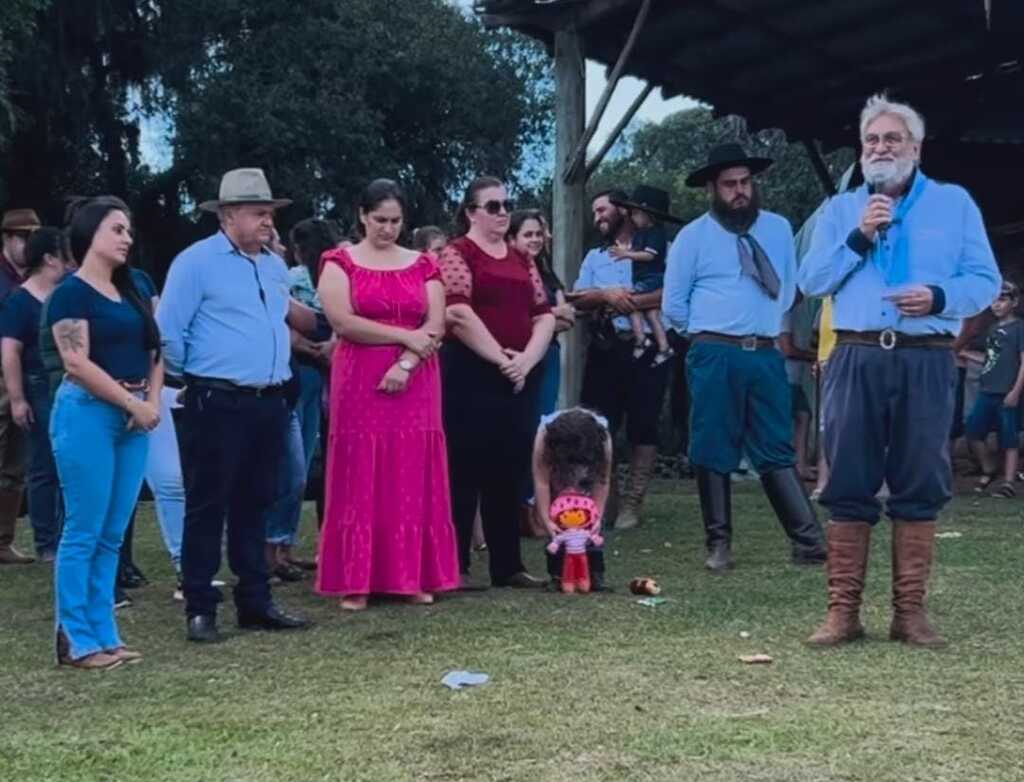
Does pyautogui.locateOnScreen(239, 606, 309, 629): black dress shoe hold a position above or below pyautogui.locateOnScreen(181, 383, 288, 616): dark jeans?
below

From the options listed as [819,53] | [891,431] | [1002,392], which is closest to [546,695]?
[891,431]

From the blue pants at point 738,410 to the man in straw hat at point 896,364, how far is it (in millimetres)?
1982

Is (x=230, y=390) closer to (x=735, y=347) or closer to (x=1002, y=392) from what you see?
(x=735, y=347)

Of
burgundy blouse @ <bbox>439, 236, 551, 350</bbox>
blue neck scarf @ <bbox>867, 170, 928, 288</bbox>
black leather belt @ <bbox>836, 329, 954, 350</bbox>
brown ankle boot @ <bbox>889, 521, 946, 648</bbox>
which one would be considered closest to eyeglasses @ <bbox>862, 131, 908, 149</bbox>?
blue neck scarf @ <bbox>867, 170, 928, 288</bbox>

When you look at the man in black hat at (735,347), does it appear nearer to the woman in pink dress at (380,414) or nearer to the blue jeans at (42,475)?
the woman in pink dress at (380,414)

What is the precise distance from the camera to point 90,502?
17.8 ft

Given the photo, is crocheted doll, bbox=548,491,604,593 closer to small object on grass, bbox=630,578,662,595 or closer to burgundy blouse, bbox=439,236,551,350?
small object on grass, bbox=630,578,662,595

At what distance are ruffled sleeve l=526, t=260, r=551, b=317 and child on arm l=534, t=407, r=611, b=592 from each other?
538 mm

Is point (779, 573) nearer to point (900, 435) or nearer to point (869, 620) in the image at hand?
point (869, 620)

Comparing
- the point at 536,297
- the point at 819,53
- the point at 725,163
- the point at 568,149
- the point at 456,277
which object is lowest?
the point at 536,297

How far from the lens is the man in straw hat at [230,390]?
5.94m

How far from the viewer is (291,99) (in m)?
22.2

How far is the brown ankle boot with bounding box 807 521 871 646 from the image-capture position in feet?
17.8

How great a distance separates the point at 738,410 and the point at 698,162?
105 ft
